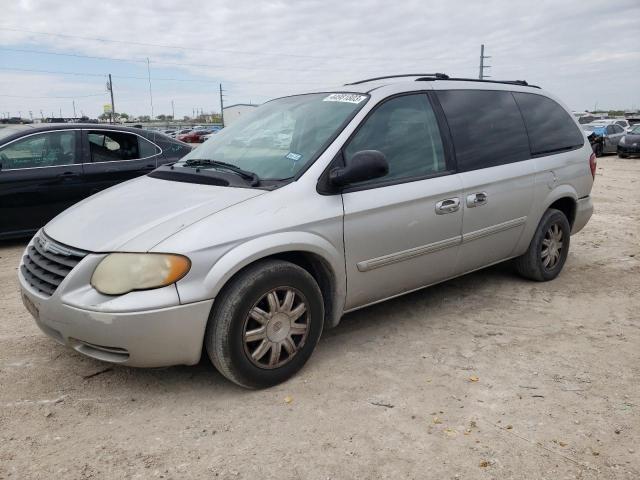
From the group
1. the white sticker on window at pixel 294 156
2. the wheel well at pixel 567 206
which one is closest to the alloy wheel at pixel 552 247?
the wheel well at pixel 567 206

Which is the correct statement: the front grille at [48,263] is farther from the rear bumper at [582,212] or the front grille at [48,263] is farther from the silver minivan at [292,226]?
the rear bumper at [582,212]

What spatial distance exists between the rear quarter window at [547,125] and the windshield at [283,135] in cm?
186

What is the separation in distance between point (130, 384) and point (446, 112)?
2.84m

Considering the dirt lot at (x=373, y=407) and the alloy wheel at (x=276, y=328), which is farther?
the alloy wheel at (x=276, y=328)

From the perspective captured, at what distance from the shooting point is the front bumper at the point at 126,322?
2.73 meters

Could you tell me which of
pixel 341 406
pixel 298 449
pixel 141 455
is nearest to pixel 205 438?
pixel 141 455

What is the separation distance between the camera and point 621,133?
24.0 m

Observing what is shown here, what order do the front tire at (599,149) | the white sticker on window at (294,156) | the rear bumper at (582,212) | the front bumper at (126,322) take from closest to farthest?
the front bumper at (126,322)
the white sticker on window at (294,156)
the rear bumper at (582,212)
the front tire at (599,149)

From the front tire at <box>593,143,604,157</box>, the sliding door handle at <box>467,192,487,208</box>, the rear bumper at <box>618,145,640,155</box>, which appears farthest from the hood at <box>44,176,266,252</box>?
the front tire at <box>593,143,604,157</box>

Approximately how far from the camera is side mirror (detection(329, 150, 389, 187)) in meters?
3.22

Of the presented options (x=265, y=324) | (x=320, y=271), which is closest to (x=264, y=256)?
(x=265, y=324)

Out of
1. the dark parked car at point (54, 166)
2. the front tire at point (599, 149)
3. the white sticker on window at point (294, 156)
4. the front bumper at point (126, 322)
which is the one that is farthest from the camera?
the front tire at point (599, 149)

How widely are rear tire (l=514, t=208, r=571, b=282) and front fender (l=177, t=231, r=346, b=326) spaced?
2.30 metres

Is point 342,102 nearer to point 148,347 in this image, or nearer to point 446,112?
point 446,112
